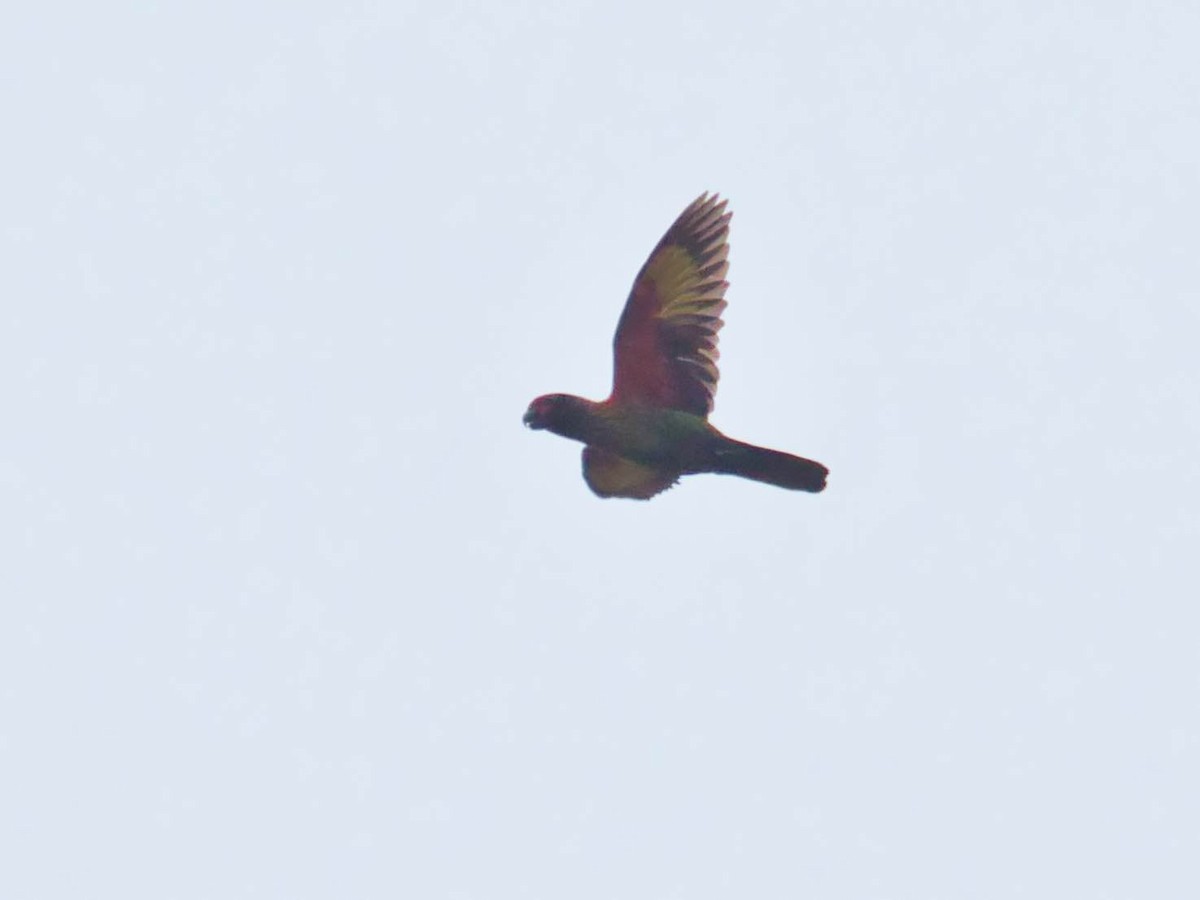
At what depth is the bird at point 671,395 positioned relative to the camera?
11.6m

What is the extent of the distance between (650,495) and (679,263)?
203 centimetres

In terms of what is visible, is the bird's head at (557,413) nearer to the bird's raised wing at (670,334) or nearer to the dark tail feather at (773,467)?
the bird's raised wing at (670,334)

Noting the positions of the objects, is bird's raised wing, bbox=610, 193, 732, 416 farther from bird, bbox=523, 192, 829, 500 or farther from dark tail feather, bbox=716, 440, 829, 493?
dark tail feather, bbox=716, 440, 829, 493

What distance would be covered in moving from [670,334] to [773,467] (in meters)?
1.44

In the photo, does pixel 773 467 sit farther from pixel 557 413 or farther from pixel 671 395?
pixel 557 413

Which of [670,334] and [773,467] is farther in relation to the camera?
[670,334]

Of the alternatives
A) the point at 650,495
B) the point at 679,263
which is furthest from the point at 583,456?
the point at 679,263

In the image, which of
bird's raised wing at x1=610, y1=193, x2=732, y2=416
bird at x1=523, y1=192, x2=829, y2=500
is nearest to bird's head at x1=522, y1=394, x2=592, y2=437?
bird at x1=523, y1=192, x2=829, y2=500

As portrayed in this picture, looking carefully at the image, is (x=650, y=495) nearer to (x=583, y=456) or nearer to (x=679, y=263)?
(x=583, y=456)

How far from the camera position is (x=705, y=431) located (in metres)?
11.6

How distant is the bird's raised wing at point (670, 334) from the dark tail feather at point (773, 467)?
1.57 ft

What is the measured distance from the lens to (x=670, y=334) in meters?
11.8

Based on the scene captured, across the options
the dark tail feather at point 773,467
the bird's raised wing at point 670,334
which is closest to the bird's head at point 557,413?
the bird's raised wing at point 670,334

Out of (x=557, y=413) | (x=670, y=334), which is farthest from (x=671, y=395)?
(x=557, y=413)
